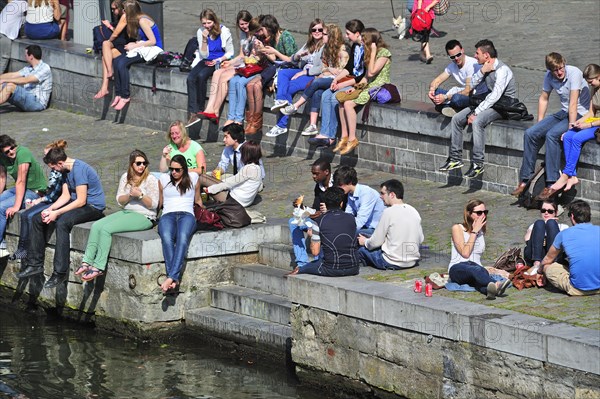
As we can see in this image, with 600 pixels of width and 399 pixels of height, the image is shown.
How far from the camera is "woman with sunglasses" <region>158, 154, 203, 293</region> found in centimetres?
1397

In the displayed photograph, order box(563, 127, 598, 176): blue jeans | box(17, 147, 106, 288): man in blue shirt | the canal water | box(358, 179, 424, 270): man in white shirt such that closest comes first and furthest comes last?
box(358, 179, 424, 270): man in white shirt
the canal water
box(563, 127, 598, 176): blue jeans
box(17, 147, 106, 288): man in blue shirt

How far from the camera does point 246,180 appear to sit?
1523cm

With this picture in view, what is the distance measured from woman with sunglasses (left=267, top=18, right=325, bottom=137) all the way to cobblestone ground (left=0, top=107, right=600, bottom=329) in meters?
0.67

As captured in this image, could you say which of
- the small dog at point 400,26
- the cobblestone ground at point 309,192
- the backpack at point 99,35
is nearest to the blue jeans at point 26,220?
the cobblestone ground at point 309,192

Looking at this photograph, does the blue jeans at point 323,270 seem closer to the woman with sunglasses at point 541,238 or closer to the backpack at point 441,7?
the woman with sunglasses at point 541,238

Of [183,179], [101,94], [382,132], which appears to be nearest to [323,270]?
[183,179]

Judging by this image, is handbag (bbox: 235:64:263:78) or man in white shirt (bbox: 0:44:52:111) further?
man in white shirt (bbox: 0:44:52:111)

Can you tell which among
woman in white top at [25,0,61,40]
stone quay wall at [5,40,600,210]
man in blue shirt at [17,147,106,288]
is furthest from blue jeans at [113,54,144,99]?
man in blue shirt at [17,147,106,288]

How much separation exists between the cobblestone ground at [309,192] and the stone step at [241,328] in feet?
4.23

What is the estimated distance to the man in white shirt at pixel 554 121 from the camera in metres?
14.5

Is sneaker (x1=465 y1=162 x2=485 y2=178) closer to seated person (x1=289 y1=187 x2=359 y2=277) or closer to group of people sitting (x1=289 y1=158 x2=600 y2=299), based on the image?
group of people sitting (x1=289 y1=158 x2=600 y2=299)

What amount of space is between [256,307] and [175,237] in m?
1.06

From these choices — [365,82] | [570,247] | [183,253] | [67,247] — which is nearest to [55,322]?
[67,247]

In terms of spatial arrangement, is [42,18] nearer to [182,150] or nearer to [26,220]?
[182,150]
